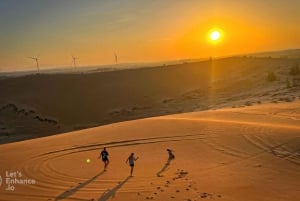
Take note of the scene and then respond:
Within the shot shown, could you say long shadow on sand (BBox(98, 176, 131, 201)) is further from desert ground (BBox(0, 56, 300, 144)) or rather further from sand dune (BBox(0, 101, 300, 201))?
desert ground (BBox(0, 56, 300, 144))

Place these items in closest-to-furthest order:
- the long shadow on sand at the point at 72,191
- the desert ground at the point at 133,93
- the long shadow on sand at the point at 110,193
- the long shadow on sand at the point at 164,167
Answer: the long shadow on sand at the point at 110,193 → the long shadow on sand at the point at 72,191 → the long shadow on sand at the point at 164,167 → the desert ground at the point at 133,93

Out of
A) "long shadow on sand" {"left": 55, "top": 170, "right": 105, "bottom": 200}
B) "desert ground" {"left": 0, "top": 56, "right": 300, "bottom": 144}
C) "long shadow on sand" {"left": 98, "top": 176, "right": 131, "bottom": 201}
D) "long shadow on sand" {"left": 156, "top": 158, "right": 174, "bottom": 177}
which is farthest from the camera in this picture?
"desert ground" {"left": 0, "top": 56, "right": 300, "bottom": 144}

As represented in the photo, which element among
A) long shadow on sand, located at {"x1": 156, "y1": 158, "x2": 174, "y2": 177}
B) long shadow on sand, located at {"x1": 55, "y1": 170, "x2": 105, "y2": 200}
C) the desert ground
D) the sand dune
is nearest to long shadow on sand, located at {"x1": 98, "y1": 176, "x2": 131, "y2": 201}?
the sand dune

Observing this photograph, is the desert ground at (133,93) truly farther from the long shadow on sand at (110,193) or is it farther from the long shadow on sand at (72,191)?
the long shadow on sand at (110,193)

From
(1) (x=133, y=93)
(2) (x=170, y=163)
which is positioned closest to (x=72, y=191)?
(2) (x=170, y=163)

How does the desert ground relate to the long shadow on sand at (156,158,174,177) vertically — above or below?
above

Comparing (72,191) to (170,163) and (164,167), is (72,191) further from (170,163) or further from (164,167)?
(170,163)

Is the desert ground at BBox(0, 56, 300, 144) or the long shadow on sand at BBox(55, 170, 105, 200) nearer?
the long shadow on sand at BBox(55, 170, 105, 200)

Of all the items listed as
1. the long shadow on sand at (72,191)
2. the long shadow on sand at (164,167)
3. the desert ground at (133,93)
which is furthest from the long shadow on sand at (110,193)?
the desert ground at (133,93)
